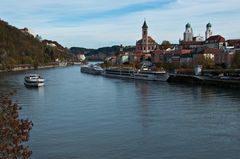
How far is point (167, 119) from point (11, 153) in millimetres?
8247

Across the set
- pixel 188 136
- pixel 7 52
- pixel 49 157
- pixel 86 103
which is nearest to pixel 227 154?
pixel 188 136

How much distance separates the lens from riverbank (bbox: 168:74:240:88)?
73.3ft

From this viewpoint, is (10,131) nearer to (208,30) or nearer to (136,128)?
(136,128)

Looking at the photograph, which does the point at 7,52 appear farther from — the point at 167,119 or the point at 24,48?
the point at 167,119

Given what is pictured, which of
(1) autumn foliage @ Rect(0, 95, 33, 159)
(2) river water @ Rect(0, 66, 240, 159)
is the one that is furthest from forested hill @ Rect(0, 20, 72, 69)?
(1) autumn foliage @ Rect(0, 95, 33, 159)

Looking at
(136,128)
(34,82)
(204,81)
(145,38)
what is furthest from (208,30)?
(136,128)

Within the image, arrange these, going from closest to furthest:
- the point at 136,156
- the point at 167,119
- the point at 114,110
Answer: the point at 136,156 → the point at 167,119 → the point at 114,110

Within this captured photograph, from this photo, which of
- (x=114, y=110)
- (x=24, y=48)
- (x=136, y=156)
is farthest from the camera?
(x=24, y=48)

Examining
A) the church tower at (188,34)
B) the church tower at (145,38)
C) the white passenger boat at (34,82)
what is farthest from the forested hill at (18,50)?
the white passenger boat at (34,82)

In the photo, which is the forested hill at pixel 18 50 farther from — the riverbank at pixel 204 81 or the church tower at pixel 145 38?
the riverbank at pixel 204 81

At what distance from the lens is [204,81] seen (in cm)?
2492

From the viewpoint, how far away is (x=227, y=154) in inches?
321

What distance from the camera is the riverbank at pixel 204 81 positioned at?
22348mm

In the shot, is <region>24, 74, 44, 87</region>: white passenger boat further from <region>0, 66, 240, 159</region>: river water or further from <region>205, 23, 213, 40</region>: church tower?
<region>205, 23, 213, 40</region>: church tower
